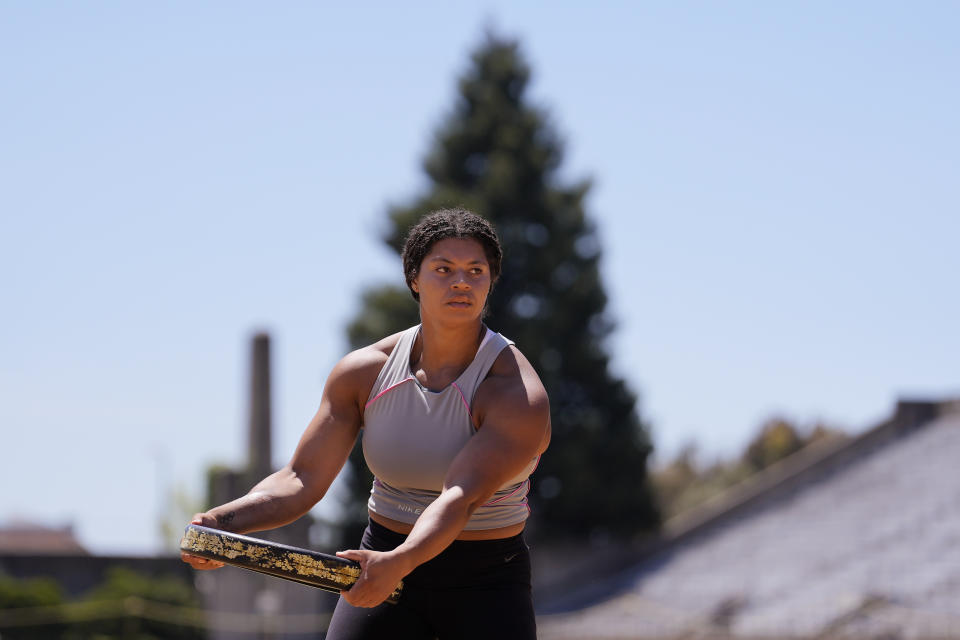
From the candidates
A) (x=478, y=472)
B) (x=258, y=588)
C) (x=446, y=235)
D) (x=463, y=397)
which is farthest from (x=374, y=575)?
(x=258, y=588)

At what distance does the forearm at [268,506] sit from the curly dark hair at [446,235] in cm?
Result: 75

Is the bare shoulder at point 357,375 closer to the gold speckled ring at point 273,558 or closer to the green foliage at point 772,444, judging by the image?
the gold speckled ring at point 273,558

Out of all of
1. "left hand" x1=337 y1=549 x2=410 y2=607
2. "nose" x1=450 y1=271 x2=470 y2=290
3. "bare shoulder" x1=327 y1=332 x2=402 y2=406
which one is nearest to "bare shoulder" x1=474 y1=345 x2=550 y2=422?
"nose" x1=450 y1=271 x2=470 y2=290

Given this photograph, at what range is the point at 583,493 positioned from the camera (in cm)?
2875

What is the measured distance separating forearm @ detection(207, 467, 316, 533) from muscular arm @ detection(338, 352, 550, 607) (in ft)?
1.55

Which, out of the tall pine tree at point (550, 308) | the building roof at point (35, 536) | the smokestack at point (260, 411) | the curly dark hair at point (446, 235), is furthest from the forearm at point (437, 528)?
the building roof at point (35, 536)

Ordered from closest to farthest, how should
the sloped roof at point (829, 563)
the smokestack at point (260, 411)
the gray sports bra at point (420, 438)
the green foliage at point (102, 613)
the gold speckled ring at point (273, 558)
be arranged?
the gold speckled ring at point (273, 558) < the gray sports bra at point (420, 438) < the green foliage at point (102, 613) < the sloped roof at point (829, 563) < the smokestack at point (260, 411)

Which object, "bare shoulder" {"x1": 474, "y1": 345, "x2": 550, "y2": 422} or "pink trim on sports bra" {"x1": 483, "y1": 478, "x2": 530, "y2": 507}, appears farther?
"pink trim on sports bra" {"x1": 483, "y1": 478, "x2": 530, "y2": 507}

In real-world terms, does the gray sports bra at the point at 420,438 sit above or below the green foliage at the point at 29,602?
below

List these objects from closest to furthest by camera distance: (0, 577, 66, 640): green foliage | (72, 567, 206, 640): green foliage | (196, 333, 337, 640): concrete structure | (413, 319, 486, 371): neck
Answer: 1. (413, 319, 486, 371): neck
2. (0, 577, 66, 640): green foliage
3. (72, 567, 206, 640): green foliage
4. (196, 333, 337, 640): concrete structure

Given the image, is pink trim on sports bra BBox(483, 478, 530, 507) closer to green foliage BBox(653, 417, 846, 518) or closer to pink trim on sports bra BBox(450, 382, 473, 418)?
pink trim on sports bra BBox(450, 382, 473, 418)

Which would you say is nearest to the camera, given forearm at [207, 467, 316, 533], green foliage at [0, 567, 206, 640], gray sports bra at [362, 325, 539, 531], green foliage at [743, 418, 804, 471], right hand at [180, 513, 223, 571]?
right hand at [180, 513, 223, 571]

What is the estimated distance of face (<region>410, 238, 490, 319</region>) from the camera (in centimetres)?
384

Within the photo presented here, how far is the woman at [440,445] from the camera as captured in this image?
3740 millimetres
